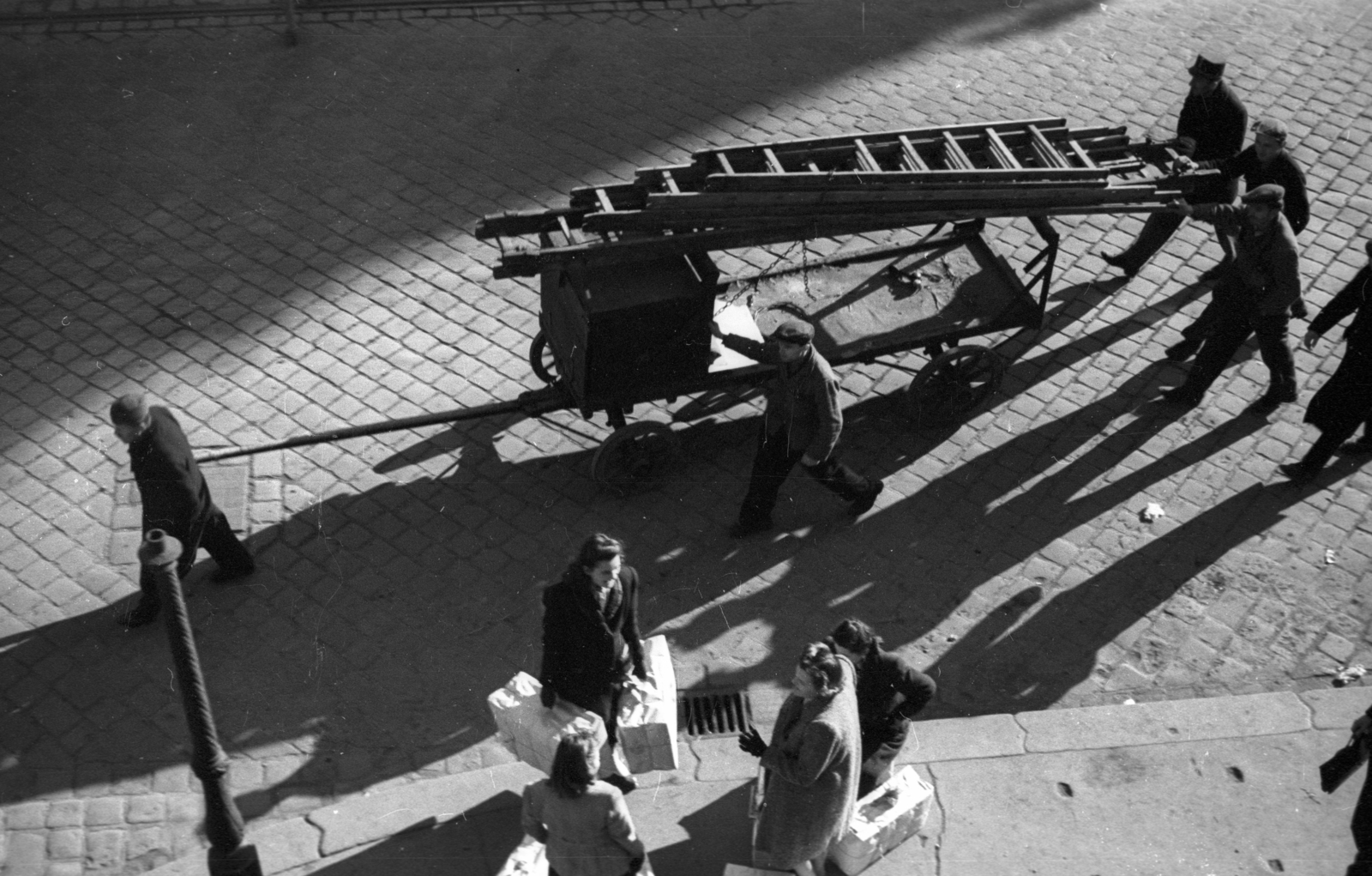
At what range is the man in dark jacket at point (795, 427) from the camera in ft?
24.7

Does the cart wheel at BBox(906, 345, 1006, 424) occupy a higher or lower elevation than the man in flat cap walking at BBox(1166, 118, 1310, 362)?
lower

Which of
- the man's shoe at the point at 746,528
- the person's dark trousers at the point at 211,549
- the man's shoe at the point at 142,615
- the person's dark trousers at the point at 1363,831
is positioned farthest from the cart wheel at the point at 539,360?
the person's dark trousers at the point at 1363,831

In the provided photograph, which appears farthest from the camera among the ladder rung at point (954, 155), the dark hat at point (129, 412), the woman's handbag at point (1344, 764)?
the ladder rung at point (954, 155)

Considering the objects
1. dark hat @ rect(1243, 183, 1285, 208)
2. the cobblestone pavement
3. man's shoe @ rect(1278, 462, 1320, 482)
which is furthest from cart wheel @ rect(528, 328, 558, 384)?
man's shoe @ rect(1278, 462, 1320, 482)

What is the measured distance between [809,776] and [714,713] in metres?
1.76

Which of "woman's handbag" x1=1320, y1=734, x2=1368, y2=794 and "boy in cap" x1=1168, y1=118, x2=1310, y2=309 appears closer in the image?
"woman's handbag" x1=1320, y1=734, x2=1368, y2=794

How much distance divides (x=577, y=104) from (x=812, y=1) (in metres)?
3.32

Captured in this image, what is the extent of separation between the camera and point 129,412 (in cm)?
684

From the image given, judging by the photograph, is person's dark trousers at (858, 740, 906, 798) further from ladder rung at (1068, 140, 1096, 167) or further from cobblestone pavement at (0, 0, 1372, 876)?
ladder rung at (1068, 140, 1096, 167)

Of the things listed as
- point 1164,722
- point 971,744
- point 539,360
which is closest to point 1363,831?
A: point 1164,722

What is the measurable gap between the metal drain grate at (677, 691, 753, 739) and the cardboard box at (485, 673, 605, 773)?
1001mm

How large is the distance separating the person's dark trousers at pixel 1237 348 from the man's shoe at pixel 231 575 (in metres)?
6.46

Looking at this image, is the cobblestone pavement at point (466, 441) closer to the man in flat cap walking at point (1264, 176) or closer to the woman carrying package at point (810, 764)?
the man in flat cap walking at point (1264, 176)

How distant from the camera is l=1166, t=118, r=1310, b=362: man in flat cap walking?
31.1 feet
